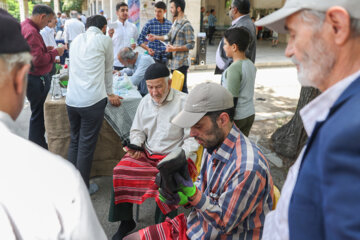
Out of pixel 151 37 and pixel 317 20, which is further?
pixel 151 37

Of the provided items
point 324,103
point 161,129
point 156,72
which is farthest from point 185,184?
point 156,72

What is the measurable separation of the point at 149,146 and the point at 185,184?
4.35 feet

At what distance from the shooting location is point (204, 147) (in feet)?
6.00

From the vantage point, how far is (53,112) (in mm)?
3412

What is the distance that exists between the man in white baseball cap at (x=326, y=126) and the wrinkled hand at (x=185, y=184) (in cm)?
61

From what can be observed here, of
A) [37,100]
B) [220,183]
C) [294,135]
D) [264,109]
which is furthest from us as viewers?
[264,109]

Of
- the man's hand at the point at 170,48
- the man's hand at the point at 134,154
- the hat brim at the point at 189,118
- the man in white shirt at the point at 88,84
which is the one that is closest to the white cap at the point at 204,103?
the hat brim at the point at 189,118

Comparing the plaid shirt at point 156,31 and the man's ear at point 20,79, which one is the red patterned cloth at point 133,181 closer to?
the man's ear at point 20,79

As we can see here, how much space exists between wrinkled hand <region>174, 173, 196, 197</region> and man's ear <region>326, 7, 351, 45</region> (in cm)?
101

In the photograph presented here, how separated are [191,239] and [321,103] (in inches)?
45.0

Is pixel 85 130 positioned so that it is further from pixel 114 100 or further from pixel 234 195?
pixel 234 195

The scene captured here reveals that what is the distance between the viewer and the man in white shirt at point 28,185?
709mm

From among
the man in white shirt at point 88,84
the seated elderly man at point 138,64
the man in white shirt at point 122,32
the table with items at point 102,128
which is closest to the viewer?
the man in white shirt at point 88,84

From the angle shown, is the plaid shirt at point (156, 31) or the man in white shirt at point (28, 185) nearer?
the man in white shirt at point (28, 185)
